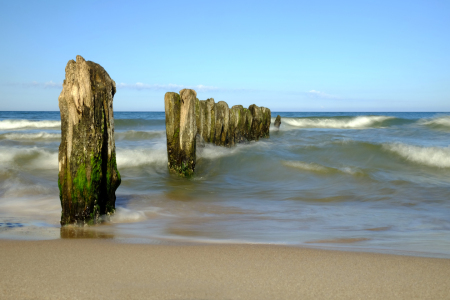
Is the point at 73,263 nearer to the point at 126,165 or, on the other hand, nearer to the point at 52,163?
the point at 126,165

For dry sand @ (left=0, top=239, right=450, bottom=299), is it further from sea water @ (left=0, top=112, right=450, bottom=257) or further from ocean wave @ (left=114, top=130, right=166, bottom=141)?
ocean wave @ (left=114, top=130, right=166, bottom=141)

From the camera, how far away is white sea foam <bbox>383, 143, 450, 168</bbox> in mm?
10453

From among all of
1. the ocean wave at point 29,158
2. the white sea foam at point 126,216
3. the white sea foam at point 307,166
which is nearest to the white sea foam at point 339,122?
the white sea foam at point 307,166

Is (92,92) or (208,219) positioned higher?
(92,92)

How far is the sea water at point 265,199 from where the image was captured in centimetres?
392

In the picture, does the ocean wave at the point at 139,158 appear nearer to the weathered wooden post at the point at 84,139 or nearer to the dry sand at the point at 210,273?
the weathered wooden post at the point at 84,139

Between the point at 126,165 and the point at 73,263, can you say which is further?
the point at 126,165

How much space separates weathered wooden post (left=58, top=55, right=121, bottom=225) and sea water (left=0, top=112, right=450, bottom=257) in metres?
0.29

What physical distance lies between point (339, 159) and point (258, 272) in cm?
989

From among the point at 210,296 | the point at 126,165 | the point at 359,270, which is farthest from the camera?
the point at 126,165

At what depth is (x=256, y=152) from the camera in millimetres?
11383

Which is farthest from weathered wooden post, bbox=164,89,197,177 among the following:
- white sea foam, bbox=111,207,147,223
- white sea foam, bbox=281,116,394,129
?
white sea foam, bbox=281,116,394,129

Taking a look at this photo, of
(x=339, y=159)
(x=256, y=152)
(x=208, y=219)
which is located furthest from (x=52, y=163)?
(x=339, y=159)

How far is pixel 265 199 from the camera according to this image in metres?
6.57
